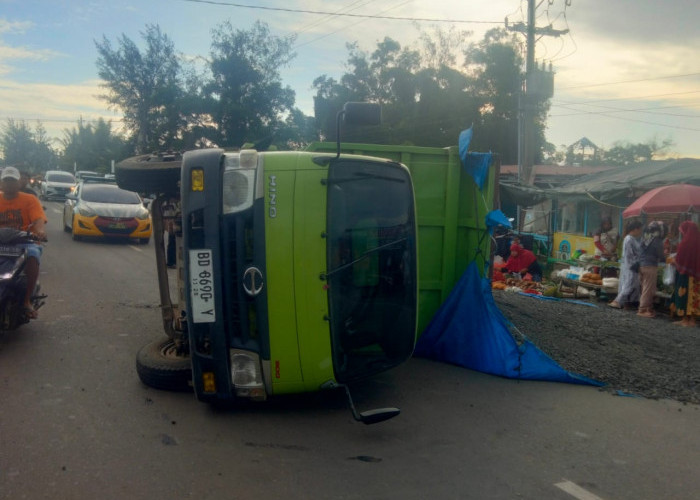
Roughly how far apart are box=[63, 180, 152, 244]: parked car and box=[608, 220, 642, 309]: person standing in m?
11.9

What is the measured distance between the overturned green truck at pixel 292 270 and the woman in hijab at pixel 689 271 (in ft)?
23.8

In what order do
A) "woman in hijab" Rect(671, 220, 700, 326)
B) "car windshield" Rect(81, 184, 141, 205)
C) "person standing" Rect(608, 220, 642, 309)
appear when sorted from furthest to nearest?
"car windshield" Rect(81, 184, 141, 205) < "person standing" Rect(608, 220, 642, 309) < "woman in hijab" Rect(671, 220, 700, 326)

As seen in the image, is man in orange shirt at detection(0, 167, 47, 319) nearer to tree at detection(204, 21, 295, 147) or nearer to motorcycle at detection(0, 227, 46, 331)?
motorcycle at detection(0, 227, 46, 331)

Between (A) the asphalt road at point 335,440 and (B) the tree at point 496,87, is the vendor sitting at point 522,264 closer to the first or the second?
(A) the asphalt road at point 335,440

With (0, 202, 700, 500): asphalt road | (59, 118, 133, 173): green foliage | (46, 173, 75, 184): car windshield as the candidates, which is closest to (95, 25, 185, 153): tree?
(46, 173, 75, 184): car windshield

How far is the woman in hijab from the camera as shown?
10.6 m

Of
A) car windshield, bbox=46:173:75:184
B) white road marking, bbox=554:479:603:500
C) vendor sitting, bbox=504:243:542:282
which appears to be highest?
car windshield, bbox=46:173:75:184

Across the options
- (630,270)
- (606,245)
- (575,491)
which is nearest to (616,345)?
(575,491)

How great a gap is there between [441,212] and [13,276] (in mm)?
4673

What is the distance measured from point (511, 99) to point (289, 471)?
36841mm

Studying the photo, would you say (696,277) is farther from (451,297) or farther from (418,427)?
(418,427)

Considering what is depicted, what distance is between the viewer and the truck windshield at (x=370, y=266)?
16.4 ft

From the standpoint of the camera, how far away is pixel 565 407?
19.1 ft

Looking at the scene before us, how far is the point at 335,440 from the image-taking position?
15.8 ft
